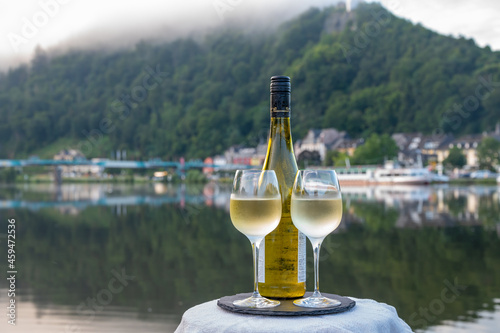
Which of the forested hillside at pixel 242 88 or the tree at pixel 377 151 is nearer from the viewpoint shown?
the tree at pixel 377 151

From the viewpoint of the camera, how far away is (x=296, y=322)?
51.1 inches

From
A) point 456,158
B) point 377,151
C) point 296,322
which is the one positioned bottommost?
point 296,322

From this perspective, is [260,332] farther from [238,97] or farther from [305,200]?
[238,97]

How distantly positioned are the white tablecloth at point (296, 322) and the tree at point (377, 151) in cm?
7204

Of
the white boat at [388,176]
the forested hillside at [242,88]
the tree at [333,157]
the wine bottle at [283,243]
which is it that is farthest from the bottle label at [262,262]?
the forested hillside at [242,88]

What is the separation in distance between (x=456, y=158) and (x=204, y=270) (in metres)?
61.2

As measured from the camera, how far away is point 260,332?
1249 millimetres

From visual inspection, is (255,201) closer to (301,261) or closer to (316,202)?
(316,202)

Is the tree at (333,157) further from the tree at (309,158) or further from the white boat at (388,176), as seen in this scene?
the white boat at (388,176)

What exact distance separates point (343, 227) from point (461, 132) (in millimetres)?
67661

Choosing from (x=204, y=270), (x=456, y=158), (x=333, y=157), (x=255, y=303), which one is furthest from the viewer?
(x=333, y=157)

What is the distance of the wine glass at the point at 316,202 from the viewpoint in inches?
54.5

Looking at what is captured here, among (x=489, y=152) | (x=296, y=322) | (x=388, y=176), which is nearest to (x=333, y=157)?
(x=388, y=176)

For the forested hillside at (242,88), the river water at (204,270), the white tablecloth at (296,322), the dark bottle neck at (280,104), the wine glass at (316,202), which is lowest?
the river water at (204,270)
